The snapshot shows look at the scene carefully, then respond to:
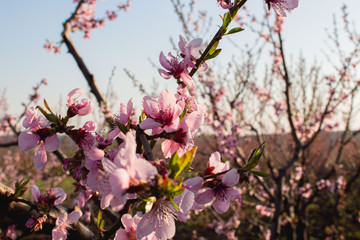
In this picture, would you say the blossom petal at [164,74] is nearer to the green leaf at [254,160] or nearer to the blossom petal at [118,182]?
the green leaf at [254,160]

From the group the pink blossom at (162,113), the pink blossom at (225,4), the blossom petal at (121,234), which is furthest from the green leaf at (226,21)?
the blossom petal at (121,234)

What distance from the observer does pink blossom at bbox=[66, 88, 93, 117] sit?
1.03 meters

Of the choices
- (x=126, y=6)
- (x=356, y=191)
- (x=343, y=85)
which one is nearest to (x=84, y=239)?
(x=343, y=85)

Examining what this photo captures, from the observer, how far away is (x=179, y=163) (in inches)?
28.8

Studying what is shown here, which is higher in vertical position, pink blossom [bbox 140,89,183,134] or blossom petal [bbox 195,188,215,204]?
pink blossom [bbox 140,89,183,134]

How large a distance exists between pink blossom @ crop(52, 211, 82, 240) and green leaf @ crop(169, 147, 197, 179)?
2.16ft

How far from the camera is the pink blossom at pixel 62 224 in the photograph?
1.12 m

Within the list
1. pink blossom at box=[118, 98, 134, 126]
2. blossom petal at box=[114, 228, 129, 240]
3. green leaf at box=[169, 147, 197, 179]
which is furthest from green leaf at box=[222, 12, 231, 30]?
blossom petal at box=[114, 228, 129, 240]

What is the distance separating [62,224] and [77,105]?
1.83 feet

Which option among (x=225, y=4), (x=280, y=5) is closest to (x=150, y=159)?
(x=225, y=4)

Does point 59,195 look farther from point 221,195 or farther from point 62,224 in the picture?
point 221,195

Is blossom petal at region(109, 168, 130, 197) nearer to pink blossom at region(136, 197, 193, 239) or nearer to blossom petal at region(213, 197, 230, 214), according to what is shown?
pink blossom at region(136, 197, 193, 239)

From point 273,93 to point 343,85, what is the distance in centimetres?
182

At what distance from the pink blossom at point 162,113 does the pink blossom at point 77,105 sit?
0.92 ft
